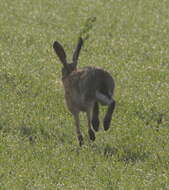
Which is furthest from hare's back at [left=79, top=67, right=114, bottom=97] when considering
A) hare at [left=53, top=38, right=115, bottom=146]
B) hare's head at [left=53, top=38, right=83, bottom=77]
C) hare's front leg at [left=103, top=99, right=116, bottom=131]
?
hare's head at [left=53, top=38, right=83, bottom=77]

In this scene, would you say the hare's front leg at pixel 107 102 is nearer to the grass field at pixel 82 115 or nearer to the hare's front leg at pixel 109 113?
the hare's front leg at pixel 109 113

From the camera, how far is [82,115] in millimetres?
10812

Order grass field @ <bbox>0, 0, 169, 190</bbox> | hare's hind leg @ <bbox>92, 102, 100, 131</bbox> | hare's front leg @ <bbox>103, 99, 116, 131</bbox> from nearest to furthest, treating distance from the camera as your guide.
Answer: hare's front leg @ <bbox>103, 99, 116, 131</bbox>
grass field @ <bbox>0, 0, 169, 190</bbox>
hare's hind leg @ <bbox>92, 102, 100, 131</bbox>

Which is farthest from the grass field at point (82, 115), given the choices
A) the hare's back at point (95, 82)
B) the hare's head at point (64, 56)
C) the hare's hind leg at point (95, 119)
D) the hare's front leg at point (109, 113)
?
the hare's back at point (95, 82)

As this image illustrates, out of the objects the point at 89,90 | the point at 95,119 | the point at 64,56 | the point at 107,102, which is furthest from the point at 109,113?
the point at 64,56

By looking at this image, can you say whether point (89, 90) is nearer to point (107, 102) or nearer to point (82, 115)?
point (107, 102)

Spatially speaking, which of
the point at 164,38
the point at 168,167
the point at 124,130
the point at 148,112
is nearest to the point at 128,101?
the point at 148,112

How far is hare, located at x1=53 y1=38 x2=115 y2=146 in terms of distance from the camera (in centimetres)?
820

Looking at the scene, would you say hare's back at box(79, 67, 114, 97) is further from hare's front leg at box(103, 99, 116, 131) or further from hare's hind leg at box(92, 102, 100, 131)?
hare's hind leg at box(92, 102, 100, 131)

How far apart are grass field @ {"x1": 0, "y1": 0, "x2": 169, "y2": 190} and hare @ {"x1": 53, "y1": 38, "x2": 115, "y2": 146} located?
46cm

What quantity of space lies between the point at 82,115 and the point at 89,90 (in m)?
2.61

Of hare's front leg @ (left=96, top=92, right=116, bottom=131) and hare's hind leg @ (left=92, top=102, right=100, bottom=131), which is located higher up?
hare's front leg @ (left=96, top=92, right=116, bottom=131)

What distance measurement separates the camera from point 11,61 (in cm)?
1420

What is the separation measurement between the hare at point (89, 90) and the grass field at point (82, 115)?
0.46 m
